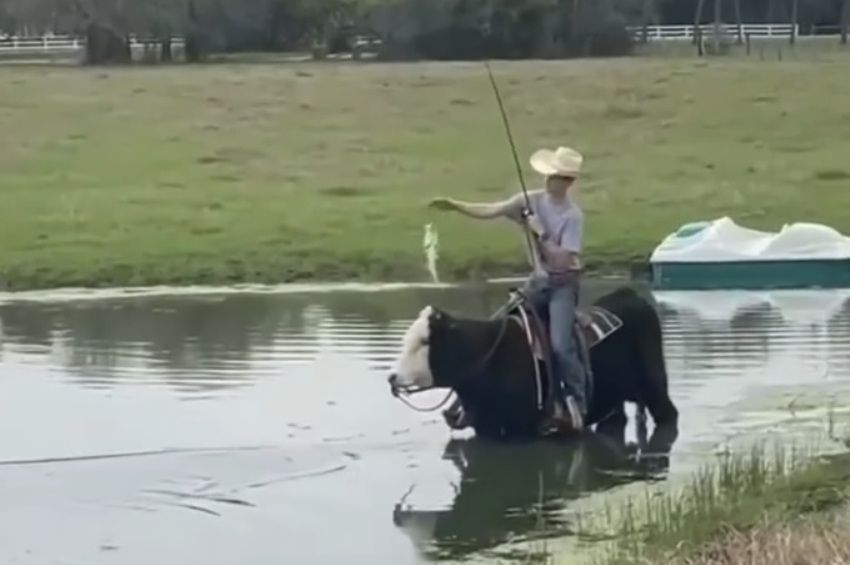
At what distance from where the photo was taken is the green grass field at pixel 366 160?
2412 centimetres

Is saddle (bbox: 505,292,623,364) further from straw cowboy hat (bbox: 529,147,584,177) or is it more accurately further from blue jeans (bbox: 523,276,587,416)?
straw cowboy hat (bbox: 529,147,584,177)

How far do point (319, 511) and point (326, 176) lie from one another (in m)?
20.5

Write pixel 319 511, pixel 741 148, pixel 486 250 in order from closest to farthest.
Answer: pixel 319 511, pixel 486 250, pixel 741 148

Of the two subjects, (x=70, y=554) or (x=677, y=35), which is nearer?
(x=70, y=554)

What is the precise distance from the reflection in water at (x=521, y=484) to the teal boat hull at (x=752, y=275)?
7920 mm

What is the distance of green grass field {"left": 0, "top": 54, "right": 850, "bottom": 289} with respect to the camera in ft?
79.2

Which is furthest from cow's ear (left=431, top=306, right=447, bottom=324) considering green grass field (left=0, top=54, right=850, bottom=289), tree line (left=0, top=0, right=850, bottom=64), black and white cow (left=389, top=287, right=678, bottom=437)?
tree line (left=0, top=0, right=850, bottom=64)

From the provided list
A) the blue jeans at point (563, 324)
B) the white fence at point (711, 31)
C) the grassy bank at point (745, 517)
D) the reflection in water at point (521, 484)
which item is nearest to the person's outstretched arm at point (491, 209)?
the blue jeans at point (563, 324)

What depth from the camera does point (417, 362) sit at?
42.6 ft

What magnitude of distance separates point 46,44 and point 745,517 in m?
61.5

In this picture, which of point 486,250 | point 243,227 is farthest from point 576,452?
point 243,227

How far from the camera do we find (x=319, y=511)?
447 inches

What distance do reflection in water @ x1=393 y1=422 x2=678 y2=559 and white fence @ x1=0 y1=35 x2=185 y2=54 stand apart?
54.0 meters

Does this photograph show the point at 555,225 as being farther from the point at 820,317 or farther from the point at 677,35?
the point at 677,35
